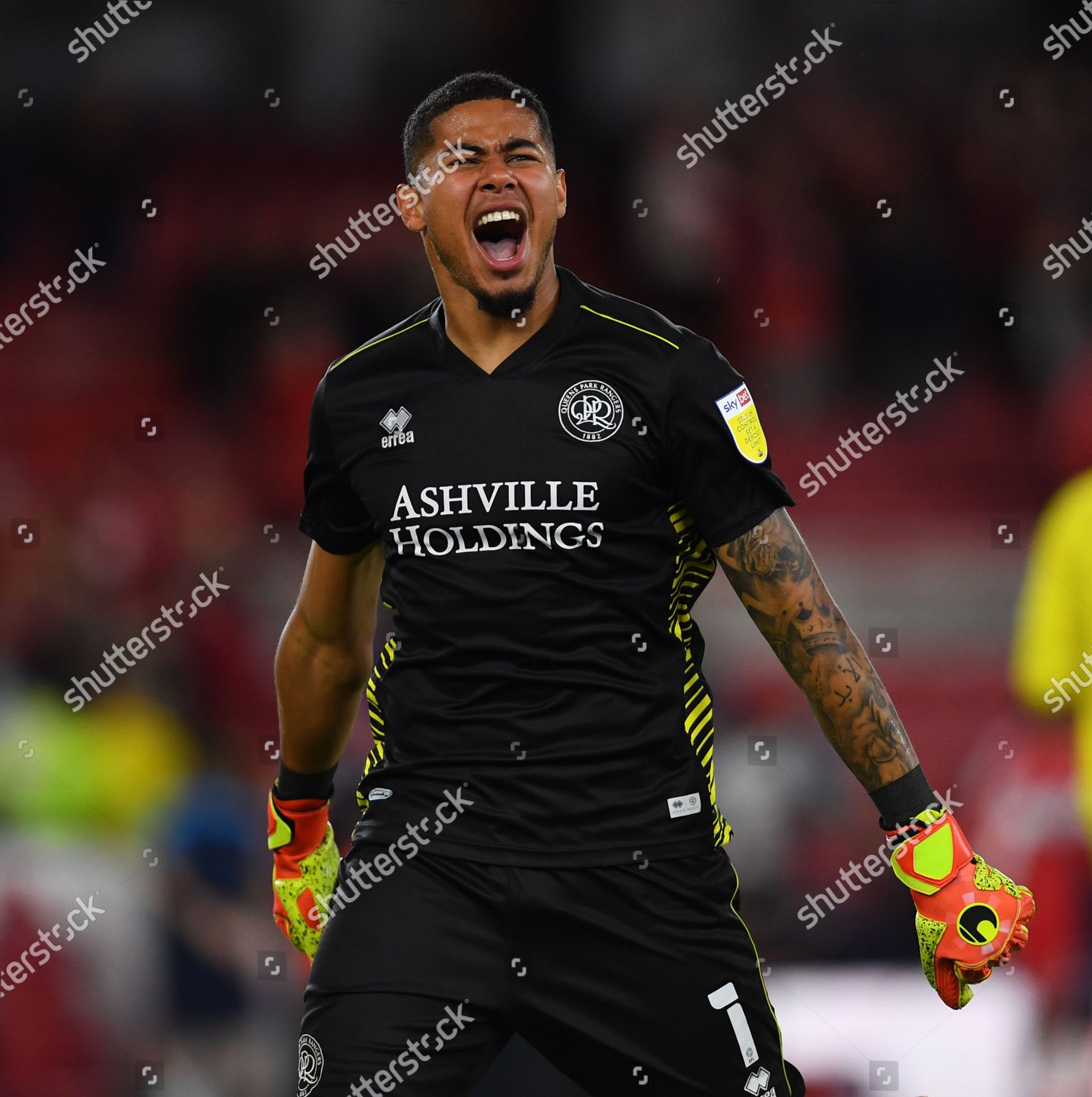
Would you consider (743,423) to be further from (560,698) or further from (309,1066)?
(309,1066)

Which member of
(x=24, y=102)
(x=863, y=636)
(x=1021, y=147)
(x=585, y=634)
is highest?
(x=24, y=102)

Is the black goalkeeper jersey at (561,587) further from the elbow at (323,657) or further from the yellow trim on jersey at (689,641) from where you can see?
the elbow at (323,657)

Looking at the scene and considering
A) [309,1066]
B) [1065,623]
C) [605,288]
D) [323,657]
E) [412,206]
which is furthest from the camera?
[605,288]

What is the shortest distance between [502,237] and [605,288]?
5.31m

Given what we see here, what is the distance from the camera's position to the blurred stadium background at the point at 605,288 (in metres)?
5.62

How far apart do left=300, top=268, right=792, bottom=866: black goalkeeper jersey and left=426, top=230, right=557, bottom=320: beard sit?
0.23 feet

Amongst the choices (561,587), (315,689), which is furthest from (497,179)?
(315,689)

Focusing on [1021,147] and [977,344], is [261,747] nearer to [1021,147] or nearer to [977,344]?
[977,344]

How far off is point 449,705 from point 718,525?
0.55m

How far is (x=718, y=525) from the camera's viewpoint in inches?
111

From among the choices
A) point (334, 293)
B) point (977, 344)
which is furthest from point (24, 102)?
point (977, 344)

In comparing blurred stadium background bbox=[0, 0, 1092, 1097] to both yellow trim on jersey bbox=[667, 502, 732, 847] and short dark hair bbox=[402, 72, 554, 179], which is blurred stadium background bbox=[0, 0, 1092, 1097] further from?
short dark hair bbox=[402, 72, 554, 179]

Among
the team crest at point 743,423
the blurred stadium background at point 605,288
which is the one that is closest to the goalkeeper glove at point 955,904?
the team crest at point 743,423

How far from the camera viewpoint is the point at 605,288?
8.42m
